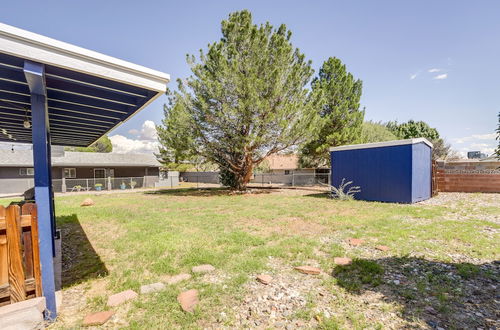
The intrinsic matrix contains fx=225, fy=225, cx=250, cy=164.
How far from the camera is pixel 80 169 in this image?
A: 21.5 meters

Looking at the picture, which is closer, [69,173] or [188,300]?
[188,300]

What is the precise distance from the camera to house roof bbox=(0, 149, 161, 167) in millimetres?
19062

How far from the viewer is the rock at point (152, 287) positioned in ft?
9.17

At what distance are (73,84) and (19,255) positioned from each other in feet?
7.47

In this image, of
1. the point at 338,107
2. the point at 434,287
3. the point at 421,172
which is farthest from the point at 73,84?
the point at 338,107

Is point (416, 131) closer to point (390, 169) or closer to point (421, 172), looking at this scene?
point (421, 172)

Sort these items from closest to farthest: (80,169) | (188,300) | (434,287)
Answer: (188,300) → (434,287) → (80,169)

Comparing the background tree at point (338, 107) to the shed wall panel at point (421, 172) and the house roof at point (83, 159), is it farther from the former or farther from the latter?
the house roof at point (83, 159)

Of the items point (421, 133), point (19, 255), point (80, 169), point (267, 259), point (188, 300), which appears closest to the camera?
point (19, 255)

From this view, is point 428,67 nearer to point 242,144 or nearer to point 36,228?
point 242,144

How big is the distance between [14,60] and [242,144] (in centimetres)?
1147

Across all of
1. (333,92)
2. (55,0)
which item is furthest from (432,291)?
(333,92)

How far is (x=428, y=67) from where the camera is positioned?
1084cm

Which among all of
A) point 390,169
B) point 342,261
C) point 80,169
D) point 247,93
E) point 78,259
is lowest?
point 78,259
